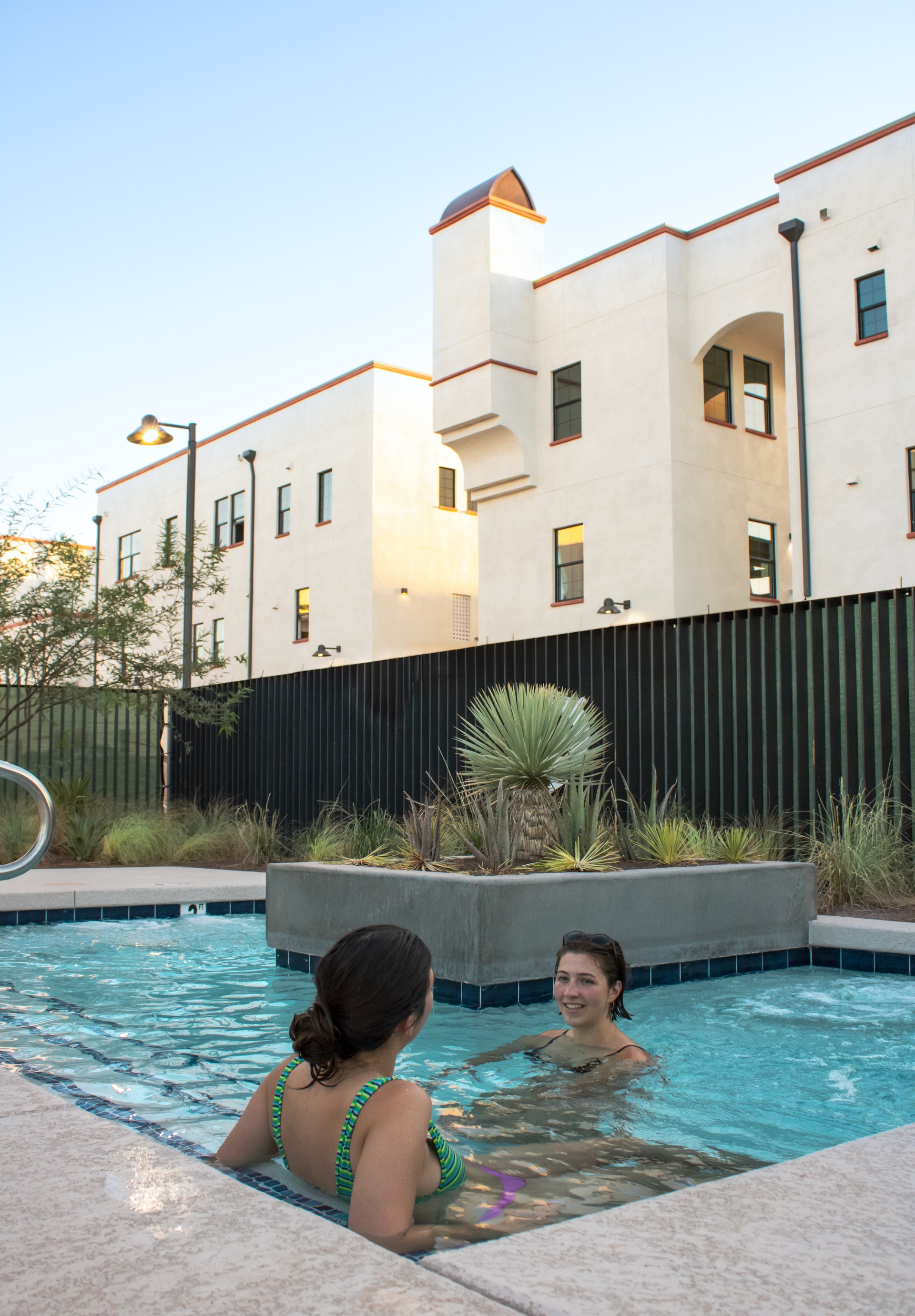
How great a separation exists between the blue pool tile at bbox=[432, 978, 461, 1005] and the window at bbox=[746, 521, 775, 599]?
14036mm

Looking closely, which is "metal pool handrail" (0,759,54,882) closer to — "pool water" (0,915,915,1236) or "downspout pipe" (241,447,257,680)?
"pool water" (0,915,915,1236)

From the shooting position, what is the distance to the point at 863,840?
8477 millimetres

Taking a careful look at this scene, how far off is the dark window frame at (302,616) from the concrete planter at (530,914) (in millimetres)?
17793

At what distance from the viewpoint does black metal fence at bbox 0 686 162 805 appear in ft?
54.5

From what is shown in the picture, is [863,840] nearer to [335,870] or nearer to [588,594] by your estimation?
[335,870]

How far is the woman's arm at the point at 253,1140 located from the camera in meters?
2.92

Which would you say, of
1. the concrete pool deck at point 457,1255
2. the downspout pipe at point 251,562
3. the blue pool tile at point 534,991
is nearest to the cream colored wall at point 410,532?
the downspout pipe at point 251,562

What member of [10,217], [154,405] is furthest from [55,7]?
[154,405]

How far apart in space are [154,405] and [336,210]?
156 inches

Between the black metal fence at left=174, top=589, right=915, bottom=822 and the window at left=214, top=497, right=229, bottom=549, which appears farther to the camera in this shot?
the window at left=214, top=497, right=229, bottom=549

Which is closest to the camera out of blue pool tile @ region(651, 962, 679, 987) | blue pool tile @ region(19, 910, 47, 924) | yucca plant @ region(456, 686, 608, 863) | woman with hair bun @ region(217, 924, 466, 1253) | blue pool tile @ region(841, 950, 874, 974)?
woman with hair bun @ region(217, 924, 466, 1253)

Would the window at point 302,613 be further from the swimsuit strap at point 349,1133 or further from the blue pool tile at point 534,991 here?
the swimsuit strap at point 349,1133

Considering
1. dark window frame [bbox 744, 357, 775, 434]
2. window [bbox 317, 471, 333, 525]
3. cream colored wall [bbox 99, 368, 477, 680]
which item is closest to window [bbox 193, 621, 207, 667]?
cream colored wall [bbox 99, 368, 477, 680]

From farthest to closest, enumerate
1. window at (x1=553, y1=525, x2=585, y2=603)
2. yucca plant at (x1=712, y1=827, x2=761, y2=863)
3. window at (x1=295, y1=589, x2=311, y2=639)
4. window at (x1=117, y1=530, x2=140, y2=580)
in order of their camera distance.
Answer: window at (x1=117, y1=530, x2=140, y2=580), window at (x1=295, y1=589, x2=311, y2=639), window at (x1=553, y1=525, x2=585, y2=603), yucca plant at (x1=712, y1=827, x2=761, y2=863)
